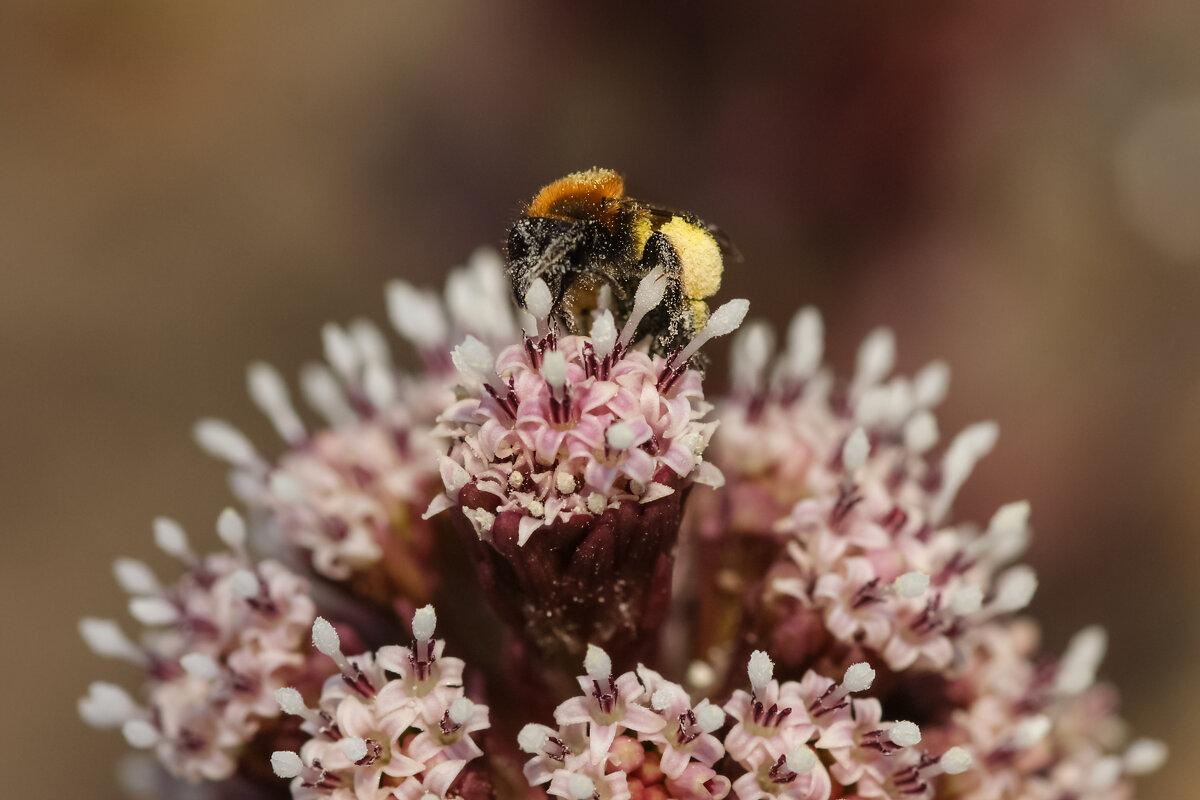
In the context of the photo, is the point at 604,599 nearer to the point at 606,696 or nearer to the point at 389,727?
the point at 606,696

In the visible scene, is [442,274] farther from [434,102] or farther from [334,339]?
[334,339]

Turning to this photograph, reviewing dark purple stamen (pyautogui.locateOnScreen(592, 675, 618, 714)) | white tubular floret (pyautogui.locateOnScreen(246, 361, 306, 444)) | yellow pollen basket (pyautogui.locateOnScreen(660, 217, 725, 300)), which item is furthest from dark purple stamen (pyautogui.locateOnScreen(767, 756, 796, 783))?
white tubular floret (pyautogui.locateOnScreen(246, 361, 306, 444))

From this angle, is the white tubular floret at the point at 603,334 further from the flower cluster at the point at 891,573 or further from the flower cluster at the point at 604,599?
the flower cluster at the point at 891,573

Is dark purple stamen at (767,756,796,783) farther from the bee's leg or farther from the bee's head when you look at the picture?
the bee's head

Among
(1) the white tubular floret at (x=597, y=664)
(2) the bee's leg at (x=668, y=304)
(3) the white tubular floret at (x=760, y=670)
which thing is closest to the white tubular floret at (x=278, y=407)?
(2) the bee's leg at (x=668, y=304)

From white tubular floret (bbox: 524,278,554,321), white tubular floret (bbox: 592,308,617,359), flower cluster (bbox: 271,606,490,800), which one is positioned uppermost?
white tubular floret (bbox: 524,278,554,321)
